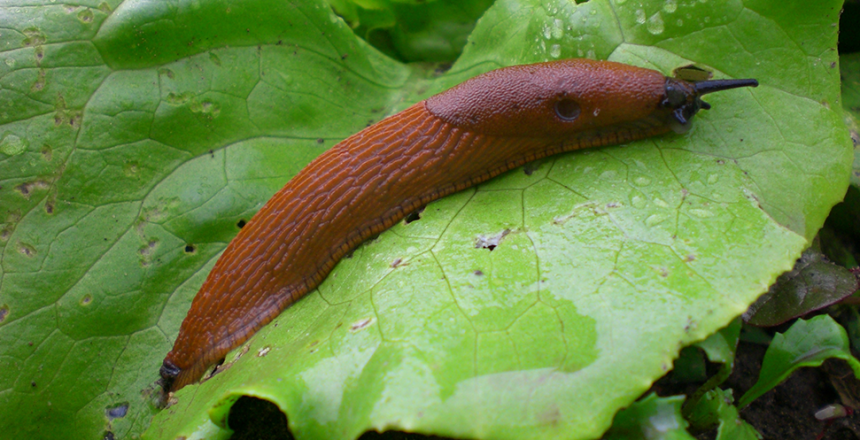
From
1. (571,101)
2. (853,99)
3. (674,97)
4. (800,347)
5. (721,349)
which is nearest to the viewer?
(721,349)

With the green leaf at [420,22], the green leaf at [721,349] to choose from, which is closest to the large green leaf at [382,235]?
the green leaf at [721,349]

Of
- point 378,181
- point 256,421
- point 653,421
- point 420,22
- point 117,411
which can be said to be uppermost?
point 420,22

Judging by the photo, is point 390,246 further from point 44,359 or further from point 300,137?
point 44,359

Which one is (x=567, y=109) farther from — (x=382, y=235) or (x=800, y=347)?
(x=800, y=347)

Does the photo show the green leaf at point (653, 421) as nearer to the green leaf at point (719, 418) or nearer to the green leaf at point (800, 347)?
the green leaf at point (719, 418)

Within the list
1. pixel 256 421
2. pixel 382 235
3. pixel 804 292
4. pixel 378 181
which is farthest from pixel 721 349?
pixel 256 421
